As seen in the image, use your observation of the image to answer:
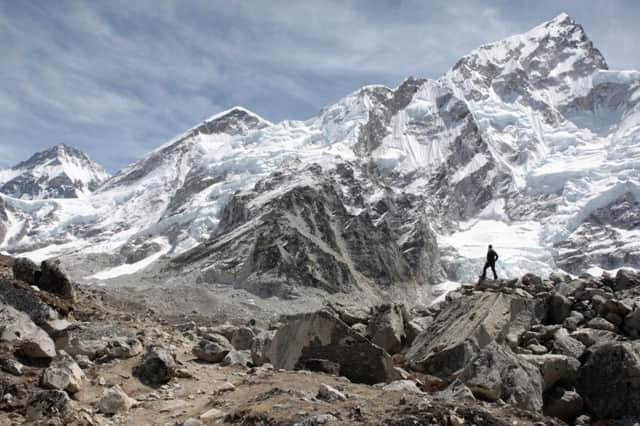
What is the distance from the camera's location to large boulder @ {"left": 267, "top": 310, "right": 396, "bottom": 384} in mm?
13031

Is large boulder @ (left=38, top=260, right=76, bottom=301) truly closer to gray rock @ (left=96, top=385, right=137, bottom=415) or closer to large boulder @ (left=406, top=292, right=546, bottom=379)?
gray rock @ (left=96, top=385, right=137, bottom=415)

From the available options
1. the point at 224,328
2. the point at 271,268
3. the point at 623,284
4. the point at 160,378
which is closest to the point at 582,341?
the point at 623,284

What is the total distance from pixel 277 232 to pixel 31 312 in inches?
5620

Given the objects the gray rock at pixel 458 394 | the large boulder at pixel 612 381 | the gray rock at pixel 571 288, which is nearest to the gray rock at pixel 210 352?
the gray rock at pixel 458 394

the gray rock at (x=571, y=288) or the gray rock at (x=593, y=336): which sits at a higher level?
the gray rock at (x=571, y=288)

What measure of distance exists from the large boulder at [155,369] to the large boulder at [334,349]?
287 centimetres

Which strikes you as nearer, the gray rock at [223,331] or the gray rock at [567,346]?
the gray rock at [567,346]

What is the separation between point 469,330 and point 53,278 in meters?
9.90

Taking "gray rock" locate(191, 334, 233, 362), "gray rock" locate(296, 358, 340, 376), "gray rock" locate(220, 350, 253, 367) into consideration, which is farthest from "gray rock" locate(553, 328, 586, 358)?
"gray rock" locate(191, 334, 233, 362)

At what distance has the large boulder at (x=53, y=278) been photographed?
15.9 metres

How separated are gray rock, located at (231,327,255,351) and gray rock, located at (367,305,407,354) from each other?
11.5 ft

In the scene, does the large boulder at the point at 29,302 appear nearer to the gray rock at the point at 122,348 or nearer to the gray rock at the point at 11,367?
the gray rock at the point at 122,348

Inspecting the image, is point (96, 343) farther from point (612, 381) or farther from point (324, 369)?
point (612, 381)

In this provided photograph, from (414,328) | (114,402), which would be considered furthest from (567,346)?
(114,402)
